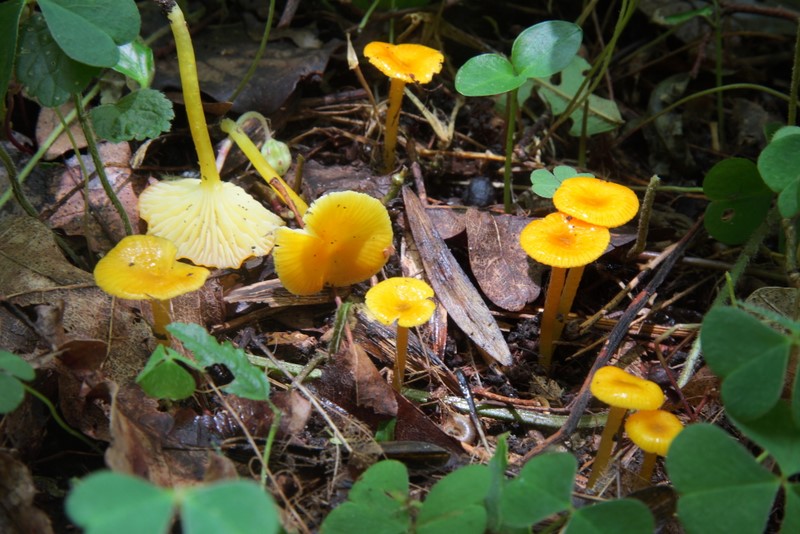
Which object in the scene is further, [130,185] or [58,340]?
[130,185]

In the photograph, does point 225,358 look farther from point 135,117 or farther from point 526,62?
point 526,62

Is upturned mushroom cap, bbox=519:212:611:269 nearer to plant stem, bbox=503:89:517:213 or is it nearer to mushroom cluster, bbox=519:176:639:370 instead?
mushroom cluster, bbox=519:176:639:370

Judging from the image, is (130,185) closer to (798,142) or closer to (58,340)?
(58,340)

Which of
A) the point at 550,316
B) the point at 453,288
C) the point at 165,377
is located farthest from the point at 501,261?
the point at 165,377

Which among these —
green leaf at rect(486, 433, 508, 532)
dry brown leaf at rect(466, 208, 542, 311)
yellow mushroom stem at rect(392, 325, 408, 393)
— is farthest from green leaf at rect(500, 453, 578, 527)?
dry brown leaf at rect(466, 208, 542, 311)

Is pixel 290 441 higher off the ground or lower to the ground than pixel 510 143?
lower

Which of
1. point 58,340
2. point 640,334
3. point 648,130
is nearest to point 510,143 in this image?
point 640,334
